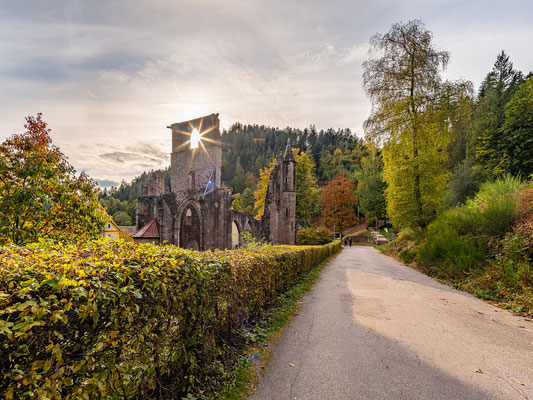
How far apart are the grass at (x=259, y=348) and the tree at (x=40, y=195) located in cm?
463

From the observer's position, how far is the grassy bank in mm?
5590

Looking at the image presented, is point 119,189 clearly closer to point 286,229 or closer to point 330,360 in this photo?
point 286,229

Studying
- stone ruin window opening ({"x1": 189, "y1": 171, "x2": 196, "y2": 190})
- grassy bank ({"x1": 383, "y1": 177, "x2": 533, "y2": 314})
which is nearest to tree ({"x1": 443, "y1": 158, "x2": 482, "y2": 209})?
grassy bank ({"x1": 383, "y1": 177, "x2": 533, "y2": 314})

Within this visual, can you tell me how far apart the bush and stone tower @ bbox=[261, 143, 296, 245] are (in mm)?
6185

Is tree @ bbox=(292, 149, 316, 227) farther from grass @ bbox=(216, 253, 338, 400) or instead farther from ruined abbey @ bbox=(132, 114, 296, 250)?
grass @ bbox=(216, 253, 338, 400)

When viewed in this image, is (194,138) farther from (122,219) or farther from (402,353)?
(122,219)

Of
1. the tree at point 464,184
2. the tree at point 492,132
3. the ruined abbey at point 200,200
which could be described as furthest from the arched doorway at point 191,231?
the tree at point 492,132

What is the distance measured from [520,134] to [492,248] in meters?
21.7

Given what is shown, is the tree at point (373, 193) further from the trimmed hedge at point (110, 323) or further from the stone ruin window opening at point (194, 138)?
the trimmed hedge at point (110, 323)

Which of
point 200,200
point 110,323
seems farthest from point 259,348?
point 200,200

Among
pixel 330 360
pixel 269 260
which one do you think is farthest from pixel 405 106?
pixel 330 360

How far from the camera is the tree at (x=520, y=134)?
19.9m

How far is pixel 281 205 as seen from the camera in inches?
968

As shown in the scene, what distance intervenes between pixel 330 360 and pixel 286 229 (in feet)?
68.5
